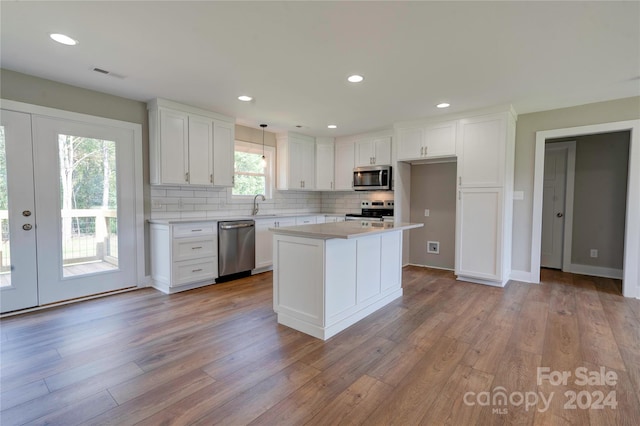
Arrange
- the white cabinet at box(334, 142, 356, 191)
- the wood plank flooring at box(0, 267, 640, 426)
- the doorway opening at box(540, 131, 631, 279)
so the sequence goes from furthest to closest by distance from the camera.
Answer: the white cabinet at box(334, 142, 356, 191) → the doorway opening at box(540, 131, 631, 279) → the wood plank flooring at box(0, 267, 640, 426)

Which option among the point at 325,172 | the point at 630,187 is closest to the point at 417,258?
the point at 325,172

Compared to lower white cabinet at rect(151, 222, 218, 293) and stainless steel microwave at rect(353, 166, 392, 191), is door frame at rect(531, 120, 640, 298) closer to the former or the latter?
stainless steel microwave at rect(353, 166, 392, 191)

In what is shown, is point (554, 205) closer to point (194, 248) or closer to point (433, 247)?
point (433, 247)

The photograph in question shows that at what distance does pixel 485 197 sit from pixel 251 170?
3.72 m

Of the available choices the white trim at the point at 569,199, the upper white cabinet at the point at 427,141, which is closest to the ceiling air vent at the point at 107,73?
the upper white cabinet at the point at 427,141

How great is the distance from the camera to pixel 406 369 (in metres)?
2.15

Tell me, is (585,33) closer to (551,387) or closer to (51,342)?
(551,387)

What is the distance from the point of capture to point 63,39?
7.86 feet

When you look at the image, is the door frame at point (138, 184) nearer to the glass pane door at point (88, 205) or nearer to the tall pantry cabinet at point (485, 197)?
the glass pane door at point (88, 205)

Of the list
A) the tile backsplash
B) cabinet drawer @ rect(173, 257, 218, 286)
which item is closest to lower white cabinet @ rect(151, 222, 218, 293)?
cabinet drawer @ rect(173, 257, 218, 286)

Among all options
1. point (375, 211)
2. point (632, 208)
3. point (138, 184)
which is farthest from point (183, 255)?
point (632, 208)

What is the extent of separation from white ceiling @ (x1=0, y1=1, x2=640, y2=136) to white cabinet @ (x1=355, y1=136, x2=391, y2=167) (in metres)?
1.50

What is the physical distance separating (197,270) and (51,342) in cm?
168

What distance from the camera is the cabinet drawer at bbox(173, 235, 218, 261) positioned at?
12.5 ft
